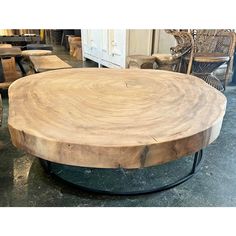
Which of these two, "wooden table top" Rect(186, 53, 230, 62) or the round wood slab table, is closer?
the round wood slab table

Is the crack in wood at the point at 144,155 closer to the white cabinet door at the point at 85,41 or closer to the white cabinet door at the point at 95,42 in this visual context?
the white cabinet door at the point at 95,42

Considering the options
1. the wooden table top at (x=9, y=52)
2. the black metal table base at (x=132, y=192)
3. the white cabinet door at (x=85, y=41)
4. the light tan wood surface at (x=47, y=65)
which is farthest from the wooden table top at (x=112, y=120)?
the white cabinet door at (x=85, y=41)

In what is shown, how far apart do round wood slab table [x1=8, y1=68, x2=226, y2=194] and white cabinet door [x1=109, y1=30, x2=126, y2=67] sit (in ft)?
7.18

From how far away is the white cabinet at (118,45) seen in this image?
11.7 ft

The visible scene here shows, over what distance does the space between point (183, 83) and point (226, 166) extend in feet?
2.00

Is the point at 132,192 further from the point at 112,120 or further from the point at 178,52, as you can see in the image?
the point at 178,52

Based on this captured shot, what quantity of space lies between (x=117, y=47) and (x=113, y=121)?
303 centimetres

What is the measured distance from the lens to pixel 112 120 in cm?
98

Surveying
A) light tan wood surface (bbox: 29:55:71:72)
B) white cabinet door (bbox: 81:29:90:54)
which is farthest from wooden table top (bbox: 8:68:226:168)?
white cabinet door (bbox: 81:29:90:54)

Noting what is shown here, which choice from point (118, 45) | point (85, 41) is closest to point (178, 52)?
point (118, 45)

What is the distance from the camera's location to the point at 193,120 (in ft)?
3.32

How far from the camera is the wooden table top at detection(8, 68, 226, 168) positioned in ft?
2.74

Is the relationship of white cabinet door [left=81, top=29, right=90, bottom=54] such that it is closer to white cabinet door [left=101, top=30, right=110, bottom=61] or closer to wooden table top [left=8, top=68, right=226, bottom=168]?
white cabinet door [left=101, top=30, right=110, bottom=61]
